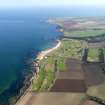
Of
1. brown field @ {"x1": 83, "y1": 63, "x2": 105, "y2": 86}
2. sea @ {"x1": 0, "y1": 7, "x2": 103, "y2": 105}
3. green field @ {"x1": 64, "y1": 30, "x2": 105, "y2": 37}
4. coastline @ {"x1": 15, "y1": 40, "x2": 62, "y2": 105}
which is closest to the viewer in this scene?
coastline @ {"x1": 15, "y1": 40, "x2": 62, "y2": 105}

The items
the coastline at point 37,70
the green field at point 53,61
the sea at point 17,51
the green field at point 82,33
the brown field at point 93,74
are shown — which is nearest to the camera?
the coastline at point 37,70

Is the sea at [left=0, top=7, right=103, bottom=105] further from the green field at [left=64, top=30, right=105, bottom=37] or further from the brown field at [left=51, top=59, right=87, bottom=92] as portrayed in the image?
the brown field at [left=51, top=59, right=87, bottom=92]

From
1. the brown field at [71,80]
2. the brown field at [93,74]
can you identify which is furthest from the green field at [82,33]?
the brown field at [71,80]

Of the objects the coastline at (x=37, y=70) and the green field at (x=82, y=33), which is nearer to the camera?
the coastline at (x=37, y=70)

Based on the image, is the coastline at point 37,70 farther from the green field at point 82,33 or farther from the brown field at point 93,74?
the green field at point 82,33

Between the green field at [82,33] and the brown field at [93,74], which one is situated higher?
the green field at [82,33]

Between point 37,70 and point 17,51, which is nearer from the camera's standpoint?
point 37,70

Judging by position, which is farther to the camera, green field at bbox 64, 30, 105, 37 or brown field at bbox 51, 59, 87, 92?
green field at bbox 64, 30, 105, 37

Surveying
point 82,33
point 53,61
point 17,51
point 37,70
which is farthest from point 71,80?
point 82,33

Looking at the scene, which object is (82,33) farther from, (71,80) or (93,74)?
(71,80)

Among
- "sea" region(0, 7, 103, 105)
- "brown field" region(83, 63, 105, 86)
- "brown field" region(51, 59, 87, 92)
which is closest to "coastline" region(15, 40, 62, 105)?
"sea" region(0, 7, 103, 105)

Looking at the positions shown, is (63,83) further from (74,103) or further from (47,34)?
(47,34)

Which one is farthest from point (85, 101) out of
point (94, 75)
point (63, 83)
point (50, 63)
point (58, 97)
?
point (50, 63)
